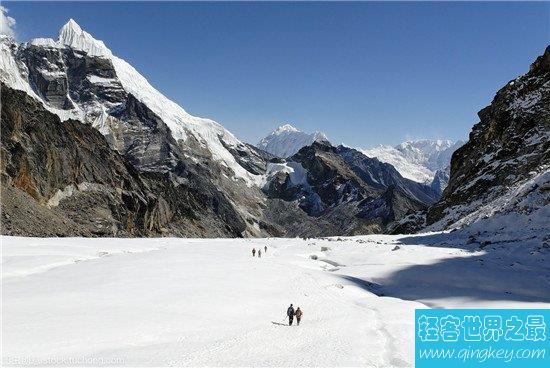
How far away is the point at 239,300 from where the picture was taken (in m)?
29.8

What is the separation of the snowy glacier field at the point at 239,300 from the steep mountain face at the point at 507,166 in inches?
390

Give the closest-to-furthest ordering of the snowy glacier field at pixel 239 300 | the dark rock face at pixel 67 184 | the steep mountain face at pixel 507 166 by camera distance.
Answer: the snowy glacier field at pixel 239 300
the steep mountain face at pixel 507 166
the dark rock face at pixel 67 184

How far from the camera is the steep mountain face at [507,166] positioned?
57.6 meters

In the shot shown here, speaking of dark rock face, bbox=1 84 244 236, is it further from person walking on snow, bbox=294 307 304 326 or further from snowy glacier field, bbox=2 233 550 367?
person walking on snow, bbox=294 307 304 326

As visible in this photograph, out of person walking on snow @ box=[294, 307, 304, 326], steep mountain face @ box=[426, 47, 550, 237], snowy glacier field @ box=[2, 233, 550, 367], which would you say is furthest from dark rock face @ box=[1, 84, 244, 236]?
steep mountain face @ box=[426, 47, 550, 237]

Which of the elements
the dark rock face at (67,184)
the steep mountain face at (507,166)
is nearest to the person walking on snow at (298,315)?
the steep mountain face at (507,166)

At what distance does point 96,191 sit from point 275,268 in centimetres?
9932

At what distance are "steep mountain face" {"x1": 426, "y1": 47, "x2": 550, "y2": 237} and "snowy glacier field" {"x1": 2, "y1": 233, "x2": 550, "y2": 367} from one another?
992 cm

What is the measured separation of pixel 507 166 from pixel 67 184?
10228 cm

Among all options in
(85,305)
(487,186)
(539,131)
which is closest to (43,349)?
(85,305)

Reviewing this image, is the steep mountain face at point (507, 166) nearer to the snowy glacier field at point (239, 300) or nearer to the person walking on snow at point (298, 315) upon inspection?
the snowy glacier field at point (239, 300)

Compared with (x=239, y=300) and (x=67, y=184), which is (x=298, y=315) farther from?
(x=67, y=184)

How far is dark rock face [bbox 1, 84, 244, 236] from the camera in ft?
297

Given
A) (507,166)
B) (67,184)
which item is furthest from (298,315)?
(67,184)
